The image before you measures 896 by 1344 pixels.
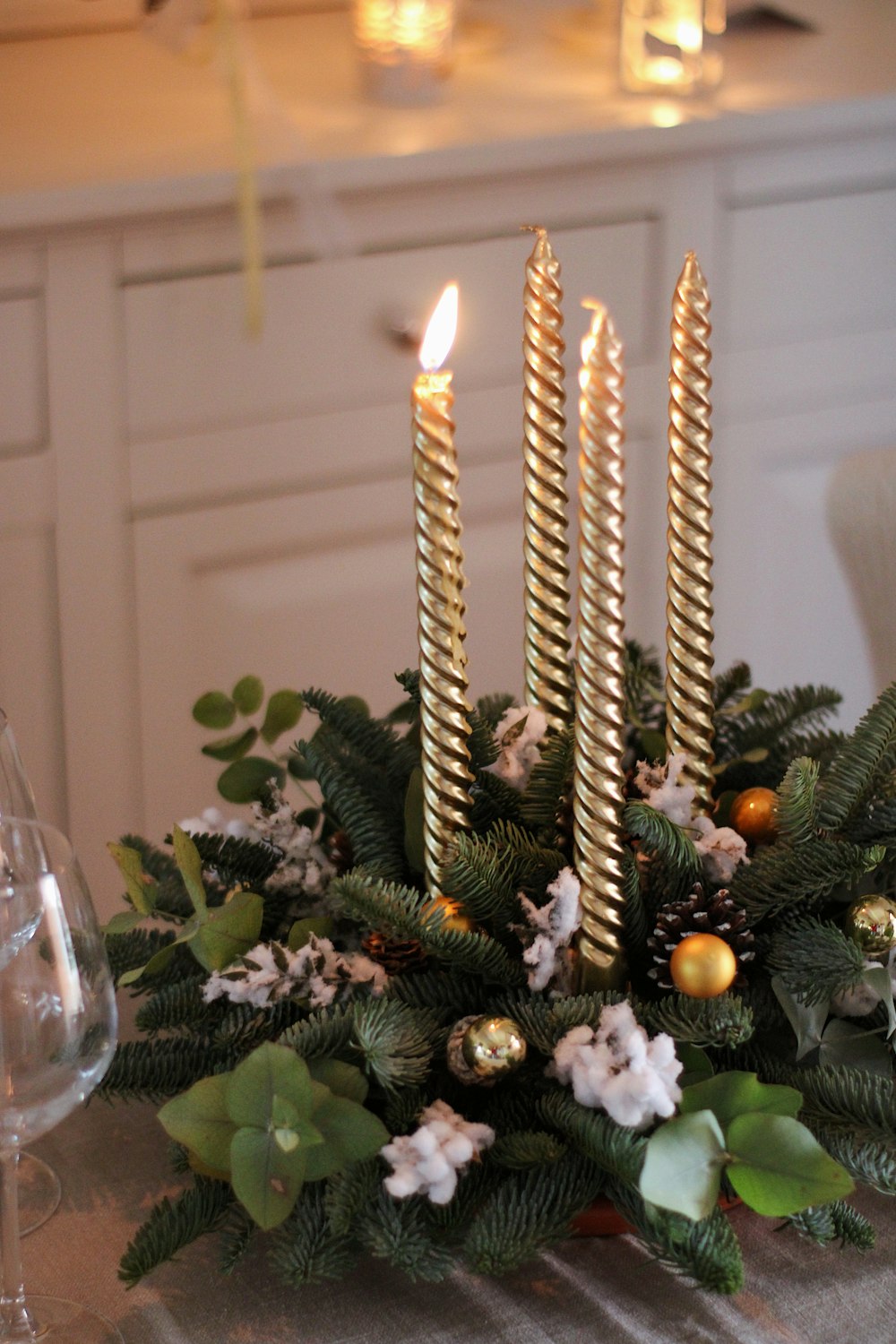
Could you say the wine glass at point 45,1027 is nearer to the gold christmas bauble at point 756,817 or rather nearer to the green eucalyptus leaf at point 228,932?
the green eucalyptus leaf at point 228,932

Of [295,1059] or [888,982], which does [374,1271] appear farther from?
[888,982]

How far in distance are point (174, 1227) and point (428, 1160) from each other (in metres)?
0.10

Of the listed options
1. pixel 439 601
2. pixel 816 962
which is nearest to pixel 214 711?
pixel 439 601

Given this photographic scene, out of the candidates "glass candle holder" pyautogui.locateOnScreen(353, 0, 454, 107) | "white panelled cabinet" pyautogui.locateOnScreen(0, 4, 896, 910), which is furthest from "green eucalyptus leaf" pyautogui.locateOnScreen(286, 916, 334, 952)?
"glass candle holder" pyautogui.locateOnScreen(353, 0, 454, 107)

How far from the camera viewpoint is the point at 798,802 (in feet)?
2.03

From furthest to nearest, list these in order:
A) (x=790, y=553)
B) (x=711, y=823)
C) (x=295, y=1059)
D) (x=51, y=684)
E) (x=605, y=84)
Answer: (x=790, y=553)
(x=605, y=84)
(x=51, y=684)
(x=711, y=823)
(x=295, y=1059)

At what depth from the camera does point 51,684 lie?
152cm

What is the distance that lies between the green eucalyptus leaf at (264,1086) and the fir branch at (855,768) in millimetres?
237

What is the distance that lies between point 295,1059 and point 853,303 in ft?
4.75

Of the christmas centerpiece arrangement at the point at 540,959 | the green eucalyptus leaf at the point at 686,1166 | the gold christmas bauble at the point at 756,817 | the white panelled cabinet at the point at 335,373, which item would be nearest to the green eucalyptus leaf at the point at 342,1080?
the christmas centerpiece arrangement at the point at 540,959

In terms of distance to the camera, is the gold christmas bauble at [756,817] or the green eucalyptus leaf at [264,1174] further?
the gold christmas bauble at [756,817]

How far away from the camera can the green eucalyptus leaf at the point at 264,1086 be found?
537mm

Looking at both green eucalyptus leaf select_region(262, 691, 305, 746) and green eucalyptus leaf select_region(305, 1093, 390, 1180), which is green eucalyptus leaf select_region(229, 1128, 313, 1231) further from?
green eucalyptus leaf select_region(262, 691, 305, 746)

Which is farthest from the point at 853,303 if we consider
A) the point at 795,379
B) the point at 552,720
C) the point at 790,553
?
the point at 552,720
